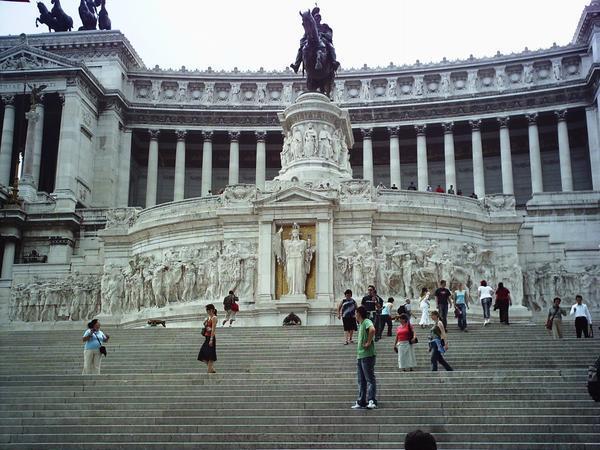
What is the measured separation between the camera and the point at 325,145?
42500mm

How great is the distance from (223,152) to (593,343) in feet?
199

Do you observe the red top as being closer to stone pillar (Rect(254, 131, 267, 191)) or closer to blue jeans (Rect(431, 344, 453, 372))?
blue jeans (Rect(431, 344, 453, 372))

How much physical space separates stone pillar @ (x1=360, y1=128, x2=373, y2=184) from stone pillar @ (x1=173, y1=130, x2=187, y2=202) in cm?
1658

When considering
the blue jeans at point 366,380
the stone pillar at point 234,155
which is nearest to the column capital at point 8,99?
the stone pillar at point 234,155

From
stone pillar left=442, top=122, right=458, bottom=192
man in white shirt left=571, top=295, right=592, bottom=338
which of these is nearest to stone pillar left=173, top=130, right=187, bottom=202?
stone pillar left=442, top=122, right=458, bottom=192

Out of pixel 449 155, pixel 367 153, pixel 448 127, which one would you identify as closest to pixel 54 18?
pixel 367 153

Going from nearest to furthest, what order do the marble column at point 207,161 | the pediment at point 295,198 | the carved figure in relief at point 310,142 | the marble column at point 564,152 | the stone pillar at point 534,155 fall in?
the pediment at point 295,198
the carved figure in relief at point 310,142
the marble column at point 564,152
the stone pillar at point 534,155
the marble column at point 207,161

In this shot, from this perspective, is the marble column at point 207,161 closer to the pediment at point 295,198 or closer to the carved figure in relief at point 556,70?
the carved figure in relief at point 556,70

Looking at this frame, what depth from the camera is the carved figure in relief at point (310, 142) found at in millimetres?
42094

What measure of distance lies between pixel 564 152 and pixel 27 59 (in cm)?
4590

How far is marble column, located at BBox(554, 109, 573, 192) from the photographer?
222 feet

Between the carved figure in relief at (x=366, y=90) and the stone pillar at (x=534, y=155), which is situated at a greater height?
the carved figure in relief at (x=366, y=90)

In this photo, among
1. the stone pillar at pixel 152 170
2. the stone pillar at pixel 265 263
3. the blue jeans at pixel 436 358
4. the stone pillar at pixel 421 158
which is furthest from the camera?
the stone pillar at pixel 152 170

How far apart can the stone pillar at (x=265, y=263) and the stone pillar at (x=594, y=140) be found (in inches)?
1560
